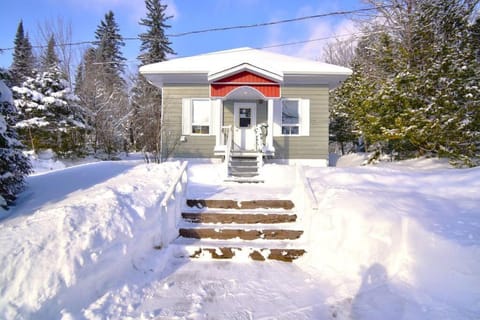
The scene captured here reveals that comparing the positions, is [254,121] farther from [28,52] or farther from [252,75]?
[28,52]

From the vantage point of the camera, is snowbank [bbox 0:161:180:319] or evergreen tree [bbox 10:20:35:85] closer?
snowbank [bbox 0:161:180:319]

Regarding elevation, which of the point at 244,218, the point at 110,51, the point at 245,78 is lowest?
the point at 244,218

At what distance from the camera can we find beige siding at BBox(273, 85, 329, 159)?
11.2m

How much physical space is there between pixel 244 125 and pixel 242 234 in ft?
23.4

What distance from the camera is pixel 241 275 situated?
3.79 meters

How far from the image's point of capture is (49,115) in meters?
13.0

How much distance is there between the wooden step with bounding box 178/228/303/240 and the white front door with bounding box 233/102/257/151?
6554 millimetres

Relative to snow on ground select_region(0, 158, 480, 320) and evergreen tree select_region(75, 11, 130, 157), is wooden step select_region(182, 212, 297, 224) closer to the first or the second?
snow on ground select_region(0, 158, 480, 320)

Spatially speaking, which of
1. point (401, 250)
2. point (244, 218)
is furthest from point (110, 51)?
point (401, 250)

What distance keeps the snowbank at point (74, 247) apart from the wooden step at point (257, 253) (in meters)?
0.69

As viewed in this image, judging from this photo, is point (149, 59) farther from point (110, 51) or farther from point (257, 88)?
point (257, 88)

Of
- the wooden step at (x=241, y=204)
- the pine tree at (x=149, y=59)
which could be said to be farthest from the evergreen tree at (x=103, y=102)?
the wooden step at (x=241, y=204)

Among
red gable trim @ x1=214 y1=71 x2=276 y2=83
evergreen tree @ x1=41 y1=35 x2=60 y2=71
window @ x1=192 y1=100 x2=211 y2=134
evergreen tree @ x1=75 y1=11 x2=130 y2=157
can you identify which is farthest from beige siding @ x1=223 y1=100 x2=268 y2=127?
evergreen tree @ x1=41 y1=35 x2=60 y2=71

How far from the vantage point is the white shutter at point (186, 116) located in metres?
11.2
